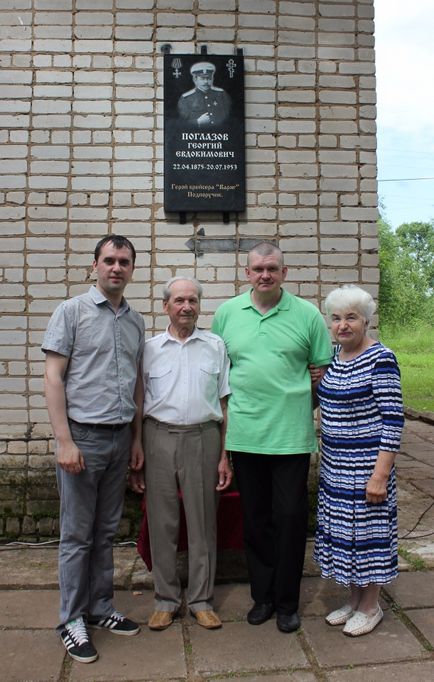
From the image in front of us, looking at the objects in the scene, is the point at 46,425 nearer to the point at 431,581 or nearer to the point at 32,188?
the point at 32,188

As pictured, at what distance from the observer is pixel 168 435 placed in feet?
9.70

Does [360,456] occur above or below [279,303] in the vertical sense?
below

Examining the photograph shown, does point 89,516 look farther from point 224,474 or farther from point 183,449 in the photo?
point 224,474

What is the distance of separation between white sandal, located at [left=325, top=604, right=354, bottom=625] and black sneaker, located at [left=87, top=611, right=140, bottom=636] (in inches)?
35.1

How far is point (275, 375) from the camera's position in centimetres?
296

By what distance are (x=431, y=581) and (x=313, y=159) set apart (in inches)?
104

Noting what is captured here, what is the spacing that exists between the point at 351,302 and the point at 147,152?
1916 millimetres

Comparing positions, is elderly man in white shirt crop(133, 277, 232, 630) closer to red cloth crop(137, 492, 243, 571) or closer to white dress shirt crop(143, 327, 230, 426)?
white dress shirt crop(143, 327, 230, 426)

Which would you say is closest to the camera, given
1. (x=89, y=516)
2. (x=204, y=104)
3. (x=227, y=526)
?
(x=89, y=516)

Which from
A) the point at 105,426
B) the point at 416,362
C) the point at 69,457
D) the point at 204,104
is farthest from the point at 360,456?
the point at 416,362

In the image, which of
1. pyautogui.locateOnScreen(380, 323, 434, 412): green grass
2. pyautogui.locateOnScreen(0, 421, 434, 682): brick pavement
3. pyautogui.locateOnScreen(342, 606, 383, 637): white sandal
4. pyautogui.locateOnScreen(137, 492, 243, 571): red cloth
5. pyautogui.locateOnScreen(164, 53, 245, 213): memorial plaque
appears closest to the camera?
pyautogui.locateOnScreen(0, 421, 434, 682): brick pavement

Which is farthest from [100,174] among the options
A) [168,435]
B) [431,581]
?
[431,581]

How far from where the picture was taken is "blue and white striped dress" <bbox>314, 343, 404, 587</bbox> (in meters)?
2.75

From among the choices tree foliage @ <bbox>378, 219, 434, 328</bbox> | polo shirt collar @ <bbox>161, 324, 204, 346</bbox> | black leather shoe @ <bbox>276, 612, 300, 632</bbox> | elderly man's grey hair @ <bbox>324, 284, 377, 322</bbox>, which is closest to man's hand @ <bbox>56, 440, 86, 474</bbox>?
polo shirt collar @ <bbox>161, 324, 204, 346</bbox>
